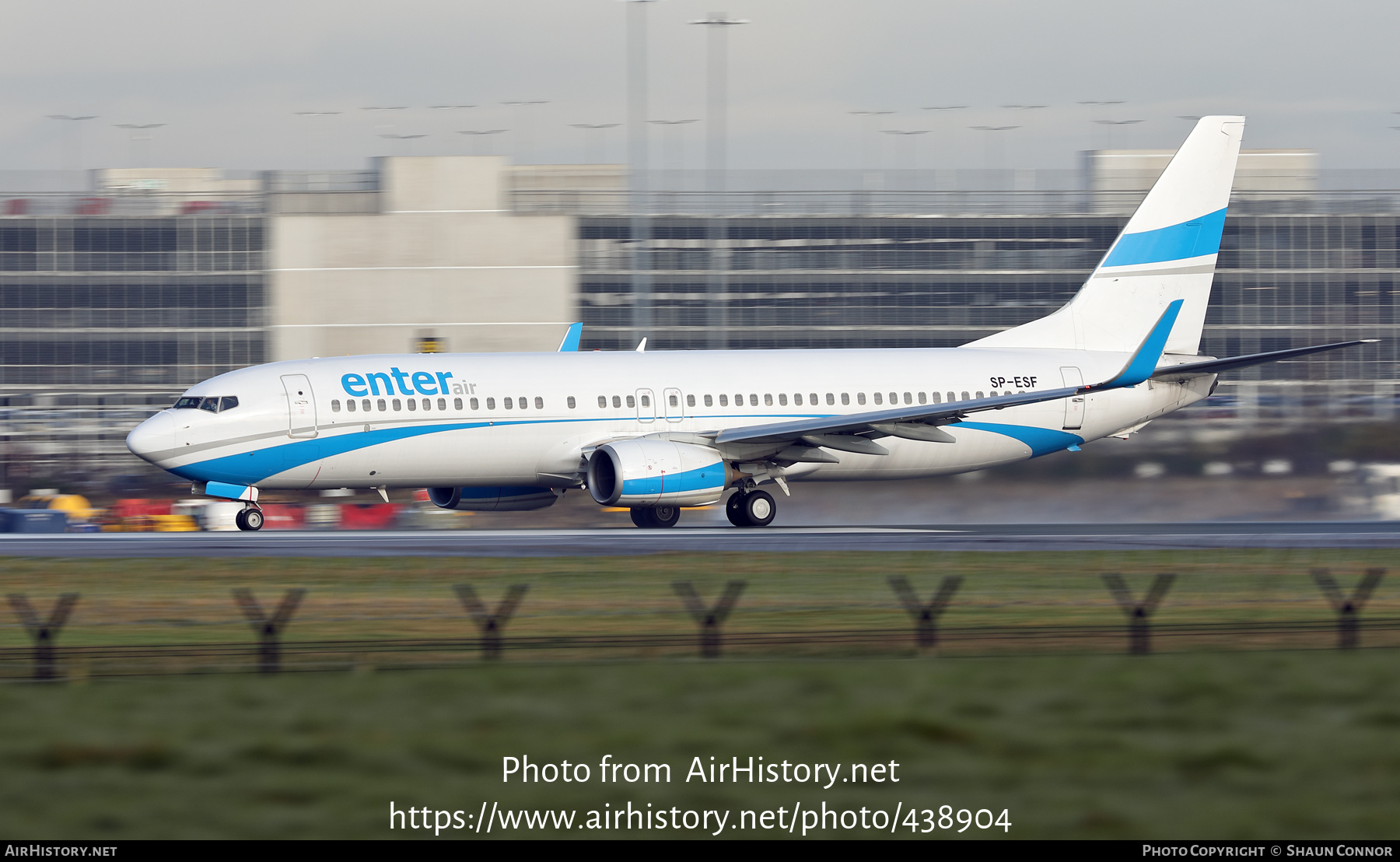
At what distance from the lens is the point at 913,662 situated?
1736cm

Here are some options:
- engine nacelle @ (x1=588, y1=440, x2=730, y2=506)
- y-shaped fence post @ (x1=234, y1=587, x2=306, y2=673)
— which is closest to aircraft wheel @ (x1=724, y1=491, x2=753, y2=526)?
engine nacelle @ (x1=588, y1=440, x2=730, y2=506)

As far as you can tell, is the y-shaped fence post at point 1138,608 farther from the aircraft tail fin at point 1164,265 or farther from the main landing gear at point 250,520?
the main landing gear at point 250,520

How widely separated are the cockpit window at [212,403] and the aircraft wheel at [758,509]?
11.8m

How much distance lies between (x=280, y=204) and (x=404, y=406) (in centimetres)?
8749

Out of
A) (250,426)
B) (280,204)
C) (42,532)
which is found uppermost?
(280,204)

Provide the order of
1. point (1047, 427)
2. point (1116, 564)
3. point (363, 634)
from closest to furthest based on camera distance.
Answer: point (363, 634), point (1116, 564), point (1047, 427)

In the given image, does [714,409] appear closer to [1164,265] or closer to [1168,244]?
[1164,265]

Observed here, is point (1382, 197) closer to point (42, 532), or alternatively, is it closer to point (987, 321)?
point (987, 321)

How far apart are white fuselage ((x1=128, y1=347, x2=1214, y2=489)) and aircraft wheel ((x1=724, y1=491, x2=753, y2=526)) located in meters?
1.40

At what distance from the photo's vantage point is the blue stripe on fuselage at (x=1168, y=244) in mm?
43781

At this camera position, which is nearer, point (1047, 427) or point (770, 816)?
point (770, 816)

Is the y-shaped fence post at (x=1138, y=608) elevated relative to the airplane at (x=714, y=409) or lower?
lower

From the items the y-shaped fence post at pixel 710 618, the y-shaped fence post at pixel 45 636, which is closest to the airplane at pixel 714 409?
the y-shaped fence post at pixel 710 618

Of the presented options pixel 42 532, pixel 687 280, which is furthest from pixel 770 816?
pixel 687 280
